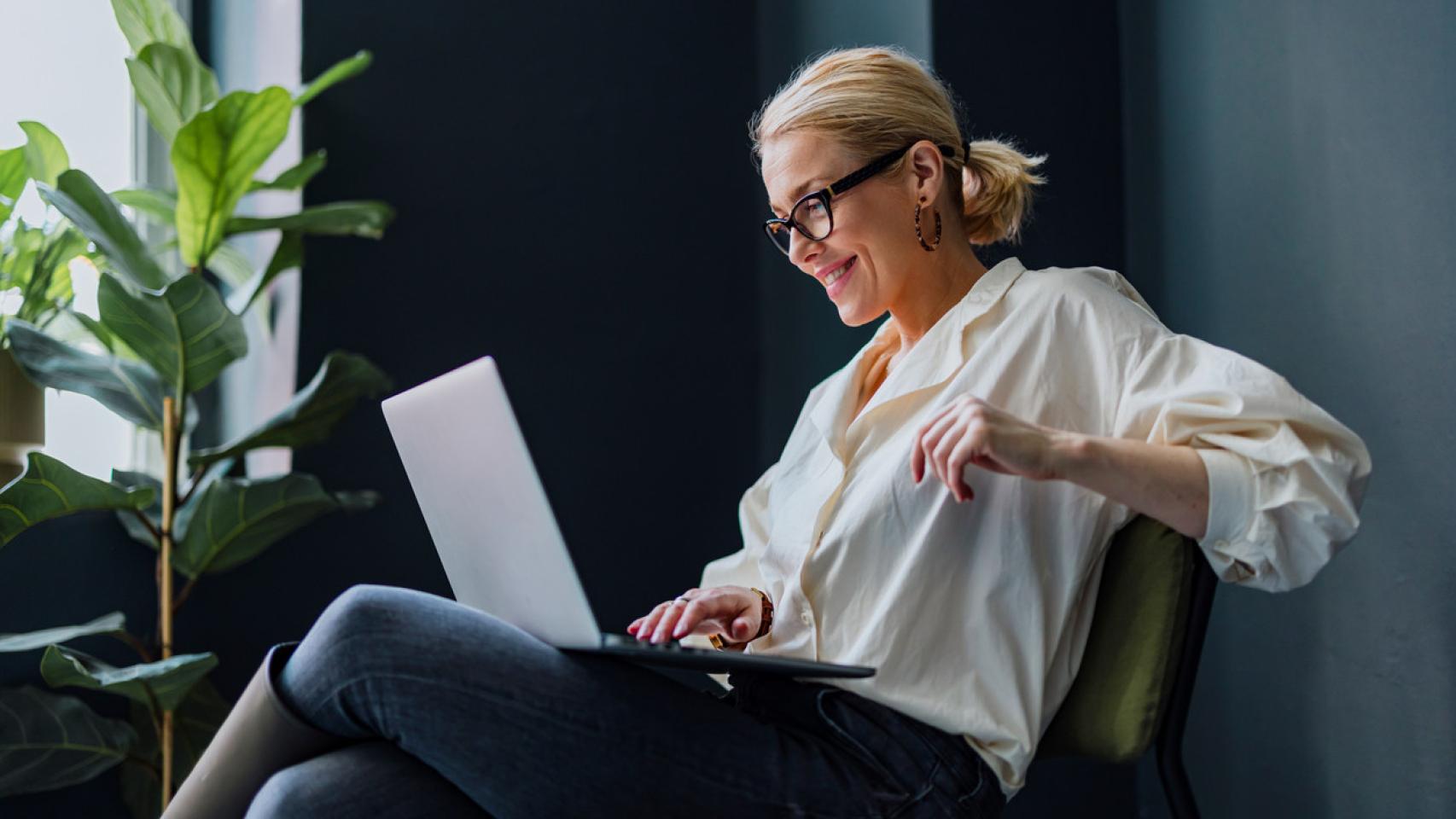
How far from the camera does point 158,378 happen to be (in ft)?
6.34

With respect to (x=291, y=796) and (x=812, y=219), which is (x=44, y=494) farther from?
(x=812, y=219)

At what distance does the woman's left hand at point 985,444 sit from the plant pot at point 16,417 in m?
1.55

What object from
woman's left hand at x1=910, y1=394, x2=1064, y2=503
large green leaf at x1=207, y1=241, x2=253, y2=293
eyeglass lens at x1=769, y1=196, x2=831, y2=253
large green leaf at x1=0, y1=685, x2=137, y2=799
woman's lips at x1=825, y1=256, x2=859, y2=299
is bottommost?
large green leaf at x1=0, y1=685, x2=137, y2=799

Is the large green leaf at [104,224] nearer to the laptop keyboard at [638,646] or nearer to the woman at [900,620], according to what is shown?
the woman at [900,620]

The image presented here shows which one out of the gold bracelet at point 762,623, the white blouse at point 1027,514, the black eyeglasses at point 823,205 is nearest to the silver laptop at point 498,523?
the white blouse at point 1027,514

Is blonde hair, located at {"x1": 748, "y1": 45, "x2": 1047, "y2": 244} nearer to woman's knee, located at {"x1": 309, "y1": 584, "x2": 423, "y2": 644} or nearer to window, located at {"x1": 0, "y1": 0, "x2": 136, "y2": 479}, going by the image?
woman's knee, located at {"x1": 309, "y1": 584, "x2": 423, "y2": 644}

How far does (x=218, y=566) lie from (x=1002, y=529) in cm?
132

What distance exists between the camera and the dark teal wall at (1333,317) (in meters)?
1.38

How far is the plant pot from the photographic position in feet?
6.53

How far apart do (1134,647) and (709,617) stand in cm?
45

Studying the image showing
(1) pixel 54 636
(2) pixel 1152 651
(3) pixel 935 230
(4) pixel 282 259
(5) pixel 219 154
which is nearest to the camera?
(2) pixel 1152 651

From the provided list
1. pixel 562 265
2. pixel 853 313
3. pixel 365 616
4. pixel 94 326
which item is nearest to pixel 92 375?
pixel 94 326

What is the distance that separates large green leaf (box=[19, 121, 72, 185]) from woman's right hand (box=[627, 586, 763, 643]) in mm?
1246

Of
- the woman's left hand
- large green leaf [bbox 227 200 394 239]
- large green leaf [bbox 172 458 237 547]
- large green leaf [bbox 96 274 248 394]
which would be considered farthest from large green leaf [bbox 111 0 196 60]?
the woman's left hand
